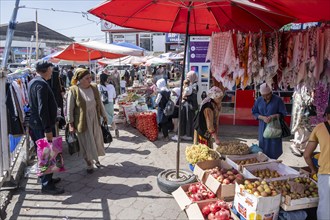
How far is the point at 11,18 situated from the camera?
3.95 metres

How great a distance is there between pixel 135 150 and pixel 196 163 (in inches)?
103

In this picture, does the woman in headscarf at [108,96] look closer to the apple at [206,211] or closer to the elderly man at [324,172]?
the apple at [206,211]

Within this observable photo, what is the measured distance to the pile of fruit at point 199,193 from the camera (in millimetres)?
3410

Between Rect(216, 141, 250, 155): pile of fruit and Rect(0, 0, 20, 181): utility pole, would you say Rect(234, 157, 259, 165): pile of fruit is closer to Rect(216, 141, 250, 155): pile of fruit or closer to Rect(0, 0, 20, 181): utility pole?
Rect(216, 141, 250, 155): pile of fruit

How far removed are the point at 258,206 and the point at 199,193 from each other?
97 cm

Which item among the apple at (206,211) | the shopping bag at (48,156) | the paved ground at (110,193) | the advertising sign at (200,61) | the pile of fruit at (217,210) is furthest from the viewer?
the advertising sign at (200,61)

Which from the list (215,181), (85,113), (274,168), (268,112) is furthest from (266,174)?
(85,113)

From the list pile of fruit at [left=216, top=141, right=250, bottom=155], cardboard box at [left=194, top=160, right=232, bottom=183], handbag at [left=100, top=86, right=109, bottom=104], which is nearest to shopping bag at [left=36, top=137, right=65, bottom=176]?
cardboard box at [left=194, top=160, right=232, bottom=183]

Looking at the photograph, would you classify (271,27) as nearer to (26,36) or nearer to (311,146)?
(311,146)

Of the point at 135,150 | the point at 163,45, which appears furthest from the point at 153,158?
the point at 163,45

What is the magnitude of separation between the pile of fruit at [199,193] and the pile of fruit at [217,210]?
0.64ft

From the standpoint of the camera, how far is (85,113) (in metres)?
4.47

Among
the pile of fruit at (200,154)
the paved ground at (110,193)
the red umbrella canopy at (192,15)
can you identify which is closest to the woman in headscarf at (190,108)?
the paved ground at (110,193)

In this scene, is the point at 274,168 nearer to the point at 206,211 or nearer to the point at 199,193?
the point at 199,193
